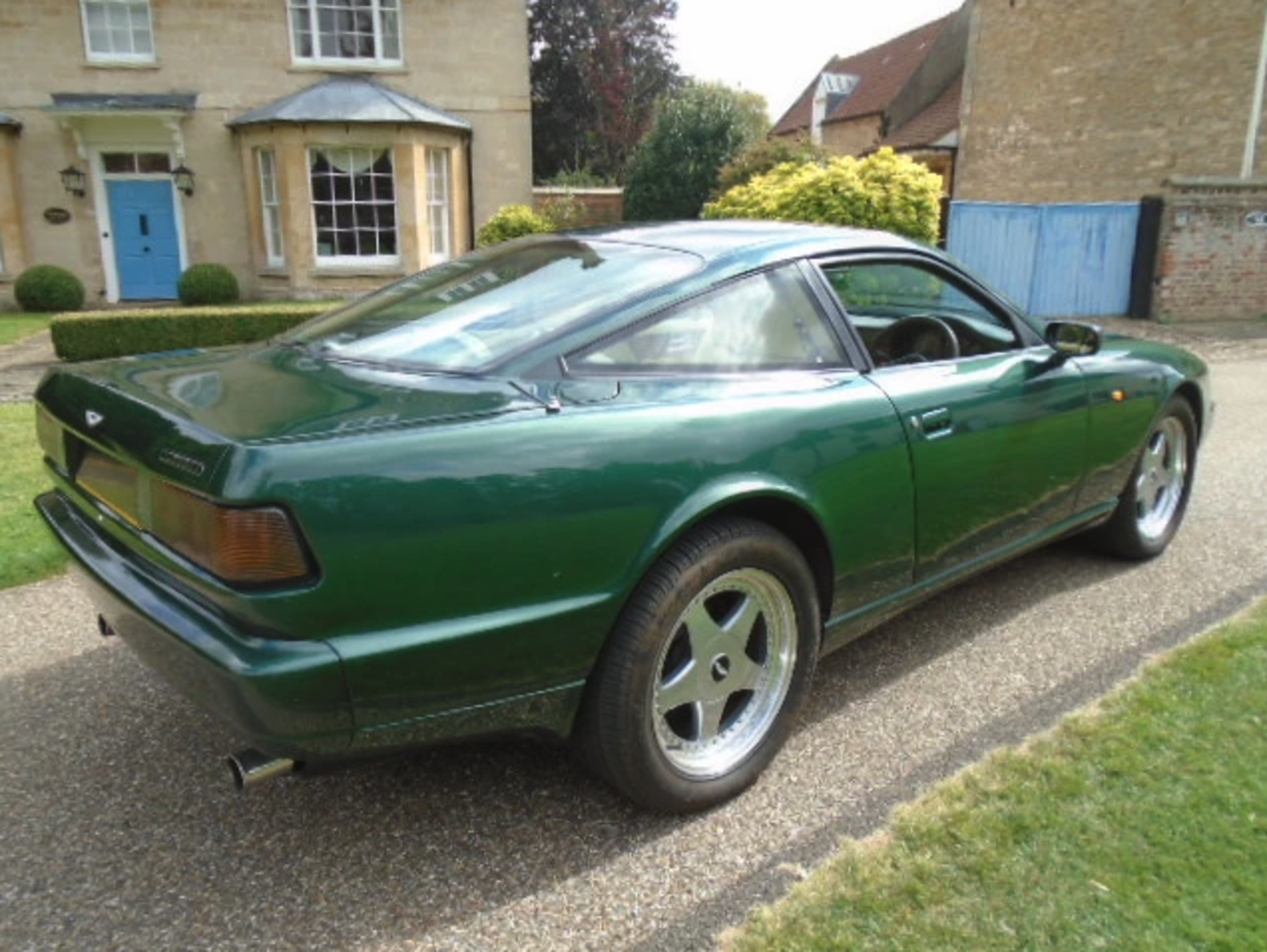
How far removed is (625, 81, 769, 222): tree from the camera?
21.5m

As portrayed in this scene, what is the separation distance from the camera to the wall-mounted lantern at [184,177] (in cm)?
1692

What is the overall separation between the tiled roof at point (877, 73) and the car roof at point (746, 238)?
93.6 feet

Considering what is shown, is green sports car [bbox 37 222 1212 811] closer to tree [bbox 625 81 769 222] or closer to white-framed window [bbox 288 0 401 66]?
white-framed window [bbox 288 0 401 66]

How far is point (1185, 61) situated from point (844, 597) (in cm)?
2053

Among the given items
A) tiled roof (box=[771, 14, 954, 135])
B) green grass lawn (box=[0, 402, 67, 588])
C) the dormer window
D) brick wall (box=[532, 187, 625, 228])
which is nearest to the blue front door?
brick wall (box=[532, 187, 625, 228])

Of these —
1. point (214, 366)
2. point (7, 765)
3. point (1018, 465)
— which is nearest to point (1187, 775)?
point (1018, 465)

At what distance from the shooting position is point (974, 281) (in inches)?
141

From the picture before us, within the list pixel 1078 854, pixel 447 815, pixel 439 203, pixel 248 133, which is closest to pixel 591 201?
pixel 439 203

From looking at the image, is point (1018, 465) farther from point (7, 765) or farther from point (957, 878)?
point (7, 765)

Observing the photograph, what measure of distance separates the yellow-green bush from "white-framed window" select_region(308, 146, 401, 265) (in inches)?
336

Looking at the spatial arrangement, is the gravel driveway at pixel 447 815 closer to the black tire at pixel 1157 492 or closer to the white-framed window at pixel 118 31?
the black tire at pixel 1157 492

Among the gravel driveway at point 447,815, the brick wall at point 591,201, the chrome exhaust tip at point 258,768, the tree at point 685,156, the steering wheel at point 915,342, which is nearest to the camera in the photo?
the chrome exhaust tip at point 258,768

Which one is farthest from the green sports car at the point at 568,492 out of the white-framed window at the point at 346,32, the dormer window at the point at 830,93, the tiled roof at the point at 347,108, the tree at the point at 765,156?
the dormer window at the point at 830,93

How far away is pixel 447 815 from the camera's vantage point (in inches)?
101
